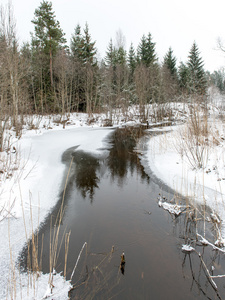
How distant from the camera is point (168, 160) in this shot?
29.1 feet

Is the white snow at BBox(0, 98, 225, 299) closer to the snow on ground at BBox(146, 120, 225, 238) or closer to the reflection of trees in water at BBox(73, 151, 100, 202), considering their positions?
the snow on ground at BBox(146, 120, 225, 238)

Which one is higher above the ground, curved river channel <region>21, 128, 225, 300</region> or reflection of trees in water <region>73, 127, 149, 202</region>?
reflection of trees in water <region>73, 127, 149, 202</region>

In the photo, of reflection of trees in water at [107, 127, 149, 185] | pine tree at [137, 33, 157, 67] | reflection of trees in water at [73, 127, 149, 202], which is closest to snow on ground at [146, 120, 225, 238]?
reflection of trees in water at [107, 127, 149, 185]

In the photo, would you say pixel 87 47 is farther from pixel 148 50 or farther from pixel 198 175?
pixel 198 175

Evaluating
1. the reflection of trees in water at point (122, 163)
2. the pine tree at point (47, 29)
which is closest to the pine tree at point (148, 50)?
the pine tree at point (47, 29)

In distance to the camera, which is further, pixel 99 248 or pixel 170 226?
pixel 170 226

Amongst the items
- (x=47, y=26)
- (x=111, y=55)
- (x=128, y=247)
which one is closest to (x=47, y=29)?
(x=47, y=26)

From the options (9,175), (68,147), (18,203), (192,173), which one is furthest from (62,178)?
(68,147)

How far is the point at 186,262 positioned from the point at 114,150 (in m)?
9.13

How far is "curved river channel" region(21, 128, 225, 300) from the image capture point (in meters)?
2.76

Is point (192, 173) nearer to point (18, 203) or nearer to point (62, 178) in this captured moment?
point (62, 178)

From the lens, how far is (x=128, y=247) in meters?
3.59

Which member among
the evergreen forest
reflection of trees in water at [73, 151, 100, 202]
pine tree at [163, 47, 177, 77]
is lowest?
reflection of trees in water at [73, 151, 100, 202]

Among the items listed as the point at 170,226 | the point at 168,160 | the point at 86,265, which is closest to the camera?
the point at 86,265
